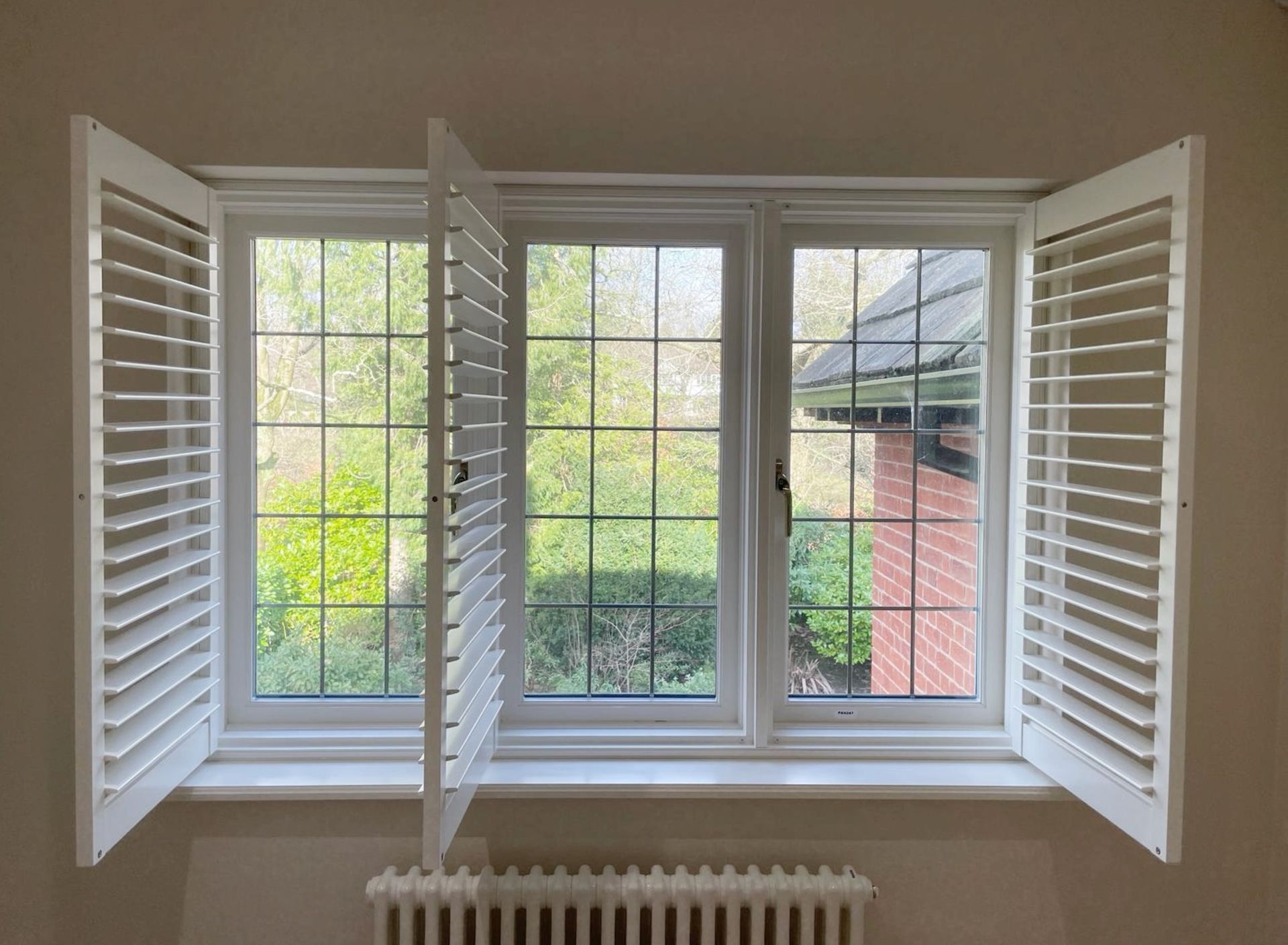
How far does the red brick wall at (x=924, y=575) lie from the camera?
6.48 ft

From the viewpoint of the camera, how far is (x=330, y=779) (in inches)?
69.1

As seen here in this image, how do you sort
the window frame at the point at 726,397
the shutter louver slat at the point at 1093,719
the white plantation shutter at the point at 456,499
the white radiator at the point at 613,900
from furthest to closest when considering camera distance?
the window frame at the point at 726,397, the white radiator at the point at 613,900, the shutter louver slat at the point at 1093,719, the white plantation shutter at the point at 456,499

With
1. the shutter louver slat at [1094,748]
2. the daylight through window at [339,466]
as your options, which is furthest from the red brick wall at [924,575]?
the daylight through window at [339,466]

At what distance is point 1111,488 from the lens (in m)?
1.78

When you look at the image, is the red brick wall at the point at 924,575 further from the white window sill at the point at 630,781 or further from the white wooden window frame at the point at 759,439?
the white window sill at the point at 630,781

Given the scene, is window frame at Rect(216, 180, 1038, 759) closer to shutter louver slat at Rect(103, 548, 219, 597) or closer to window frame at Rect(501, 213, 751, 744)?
window frame at Rect(501, 213, 751, 744)

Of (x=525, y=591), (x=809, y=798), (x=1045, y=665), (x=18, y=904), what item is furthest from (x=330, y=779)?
(x=1045, y=665)

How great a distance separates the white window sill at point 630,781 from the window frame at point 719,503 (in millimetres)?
107

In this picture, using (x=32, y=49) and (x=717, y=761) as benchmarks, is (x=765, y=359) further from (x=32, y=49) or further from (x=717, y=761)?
(x=32, y=49)

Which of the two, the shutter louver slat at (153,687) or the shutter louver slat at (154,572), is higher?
the shutter louver slat at (154,572)

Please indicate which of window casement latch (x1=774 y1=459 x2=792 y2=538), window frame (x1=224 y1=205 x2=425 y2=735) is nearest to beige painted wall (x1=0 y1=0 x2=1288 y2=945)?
window frame (x1=224 y1=205 x2=425 y2=735)

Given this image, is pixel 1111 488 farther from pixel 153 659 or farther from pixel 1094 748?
pixel 153 659

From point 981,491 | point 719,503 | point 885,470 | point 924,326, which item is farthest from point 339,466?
point 981,491

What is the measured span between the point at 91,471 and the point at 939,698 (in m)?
1.98
